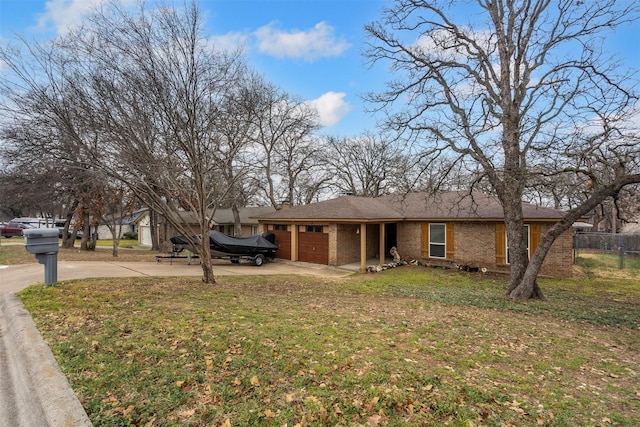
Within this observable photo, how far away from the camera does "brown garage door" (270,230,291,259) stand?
18547 millimetres

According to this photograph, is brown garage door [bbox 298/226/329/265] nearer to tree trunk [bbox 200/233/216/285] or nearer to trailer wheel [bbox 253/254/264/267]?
trailer wheel [bbox 253/254/264/267]

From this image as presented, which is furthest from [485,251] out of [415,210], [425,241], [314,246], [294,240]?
[294,240]

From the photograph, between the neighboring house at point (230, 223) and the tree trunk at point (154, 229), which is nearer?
the tree trunk at point (154, 229)

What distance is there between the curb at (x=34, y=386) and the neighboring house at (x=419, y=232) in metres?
12.1

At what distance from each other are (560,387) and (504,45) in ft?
32.6

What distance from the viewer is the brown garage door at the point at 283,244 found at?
18547 millimetres

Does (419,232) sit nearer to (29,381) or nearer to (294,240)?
(294,240)

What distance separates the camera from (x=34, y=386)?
11.2 ft

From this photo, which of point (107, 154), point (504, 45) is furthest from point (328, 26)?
point (107, 154)

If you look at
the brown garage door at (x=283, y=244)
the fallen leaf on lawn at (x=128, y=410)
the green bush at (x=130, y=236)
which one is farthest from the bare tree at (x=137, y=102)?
the green bush at (x=130, y=236)

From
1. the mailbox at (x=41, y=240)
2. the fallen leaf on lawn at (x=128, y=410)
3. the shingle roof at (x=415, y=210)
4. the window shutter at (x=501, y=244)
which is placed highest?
the shingle roof at (x=415, y=210)

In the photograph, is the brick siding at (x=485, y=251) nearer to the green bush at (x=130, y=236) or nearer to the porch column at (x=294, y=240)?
the porch column at (x=294, y=240)

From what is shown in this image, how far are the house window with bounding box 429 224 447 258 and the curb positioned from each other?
1552cm

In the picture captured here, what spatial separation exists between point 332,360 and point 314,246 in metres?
13.2
